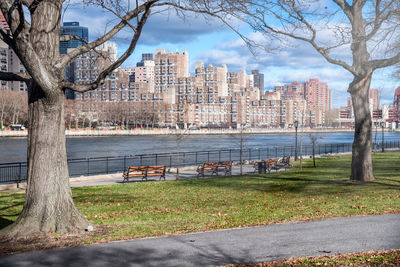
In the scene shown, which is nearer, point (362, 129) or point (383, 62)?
point (383, 62)

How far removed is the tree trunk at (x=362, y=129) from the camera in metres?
16.3

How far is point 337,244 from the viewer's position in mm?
7527

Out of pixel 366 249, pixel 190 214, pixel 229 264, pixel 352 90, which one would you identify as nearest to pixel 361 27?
pixel 352 90

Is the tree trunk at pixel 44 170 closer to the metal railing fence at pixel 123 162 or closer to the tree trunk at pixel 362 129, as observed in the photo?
the tree trunk at pixel 362 129

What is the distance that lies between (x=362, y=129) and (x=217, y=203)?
23.2ft

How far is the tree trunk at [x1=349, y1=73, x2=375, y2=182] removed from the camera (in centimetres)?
1631

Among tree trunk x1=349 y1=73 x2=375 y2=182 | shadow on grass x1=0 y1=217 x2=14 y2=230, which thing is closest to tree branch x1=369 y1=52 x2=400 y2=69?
tree trunk x1=349 y1=73 x2=375 y2=182

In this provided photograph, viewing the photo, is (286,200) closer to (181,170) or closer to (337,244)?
(337,244)

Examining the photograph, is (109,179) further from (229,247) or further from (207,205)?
(229,247)

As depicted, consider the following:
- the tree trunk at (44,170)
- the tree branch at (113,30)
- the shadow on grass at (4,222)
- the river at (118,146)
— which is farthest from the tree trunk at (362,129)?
the river at (118,146)

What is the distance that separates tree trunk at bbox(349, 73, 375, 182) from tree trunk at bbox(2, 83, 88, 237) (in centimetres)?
1191

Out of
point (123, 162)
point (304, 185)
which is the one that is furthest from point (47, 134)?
point (123, 162)

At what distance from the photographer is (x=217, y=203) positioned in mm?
13266

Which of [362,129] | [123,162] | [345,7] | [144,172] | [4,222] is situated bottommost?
[123,162]
